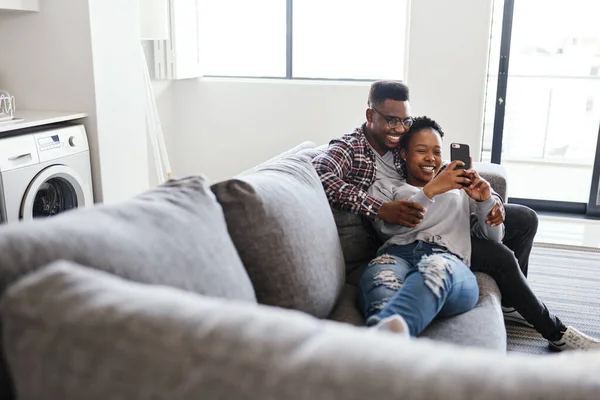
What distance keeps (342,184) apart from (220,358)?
1441 mm

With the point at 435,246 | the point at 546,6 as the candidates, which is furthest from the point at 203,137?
the point at 435,246

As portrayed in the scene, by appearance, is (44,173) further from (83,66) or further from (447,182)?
(447,182)

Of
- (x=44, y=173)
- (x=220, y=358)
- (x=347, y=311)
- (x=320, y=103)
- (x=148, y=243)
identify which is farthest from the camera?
(x=320, y=103)

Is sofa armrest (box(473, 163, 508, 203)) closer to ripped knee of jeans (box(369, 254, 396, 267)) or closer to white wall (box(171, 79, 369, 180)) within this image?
ripped knee of jeans (box(369, 254, 396, 267))

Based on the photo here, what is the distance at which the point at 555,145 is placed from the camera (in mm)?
4680

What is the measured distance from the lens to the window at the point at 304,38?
4.51 metres

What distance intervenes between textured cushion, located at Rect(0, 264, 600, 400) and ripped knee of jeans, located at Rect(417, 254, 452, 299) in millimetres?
922

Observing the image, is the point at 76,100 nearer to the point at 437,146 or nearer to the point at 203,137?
the point at 203,137

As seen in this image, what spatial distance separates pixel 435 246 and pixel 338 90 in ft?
9.07

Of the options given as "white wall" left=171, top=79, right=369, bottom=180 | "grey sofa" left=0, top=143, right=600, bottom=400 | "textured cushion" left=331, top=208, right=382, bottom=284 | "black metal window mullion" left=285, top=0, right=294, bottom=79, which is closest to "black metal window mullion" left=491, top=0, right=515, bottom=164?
"white wall" left=171, top=79, right=369, bottom=180

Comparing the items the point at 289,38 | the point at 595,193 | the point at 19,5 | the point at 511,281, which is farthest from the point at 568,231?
the point at 19,5

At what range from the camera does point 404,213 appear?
1.91 m

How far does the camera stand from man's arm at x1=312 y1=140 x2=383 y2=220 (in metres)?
1.98

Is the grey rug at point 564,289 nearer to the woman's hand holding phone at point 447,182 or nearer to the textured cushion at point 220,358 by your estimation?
the woman's hand holding phone at point 447,182
